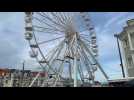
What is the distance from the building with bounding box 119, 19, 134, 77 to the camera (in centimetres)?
1023

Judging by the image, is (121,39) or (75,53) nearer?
(75,53)

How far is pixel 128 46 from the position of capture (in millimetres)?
10797

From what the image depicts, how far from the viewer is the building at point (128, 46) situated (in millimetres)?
10234

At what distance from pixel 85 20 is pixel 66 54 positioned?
1.82 meters
